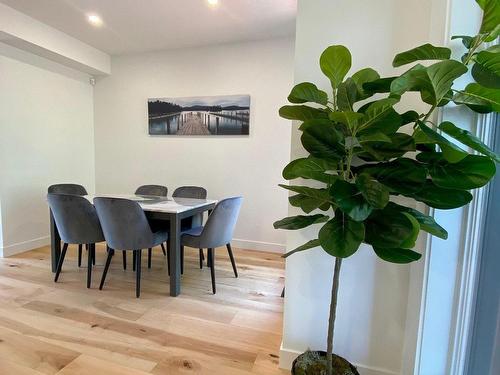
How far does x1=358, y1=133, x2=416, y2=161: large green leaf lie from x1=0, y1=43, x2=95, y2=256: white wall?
403 centimetres

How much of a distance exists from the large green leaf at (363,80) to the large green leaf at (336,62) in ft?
0.27

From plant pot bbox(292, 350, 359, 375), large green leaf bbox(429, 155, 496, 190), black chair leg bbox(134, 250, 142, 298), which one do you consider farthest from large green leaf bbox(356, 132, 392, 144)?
black chair leg bbox(134, 250, 142, 298)

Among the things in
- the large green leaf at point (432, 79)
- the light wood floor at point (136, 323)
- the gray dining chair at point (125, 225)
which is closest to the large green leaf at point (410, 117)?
the large green leaf at point (432, 79)

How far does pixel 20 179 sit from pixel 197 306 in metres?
2.92

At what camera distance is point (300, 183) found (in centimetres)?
147

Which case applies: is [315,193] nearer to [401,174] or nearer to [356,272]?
[401,174]

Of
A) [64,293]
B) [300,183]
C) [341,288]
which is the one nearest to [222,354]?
[341,288]

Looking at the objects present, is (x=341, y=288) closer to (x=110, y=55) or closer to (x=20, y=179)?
(x=20, y=179)

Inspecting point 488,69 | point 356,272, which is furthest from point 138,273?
point 488,69

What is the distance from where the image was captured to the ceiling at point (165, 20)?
8.93 ft

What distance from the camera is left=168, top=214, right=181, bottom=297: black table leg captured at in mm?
2291

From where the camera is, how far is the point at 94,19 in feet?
9.95

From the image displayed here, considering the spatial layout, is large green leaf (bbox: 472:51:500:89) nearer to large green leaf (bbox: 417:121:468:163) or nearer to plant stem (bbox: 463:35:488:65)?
plant stem (bbox: 463:35:488:65)

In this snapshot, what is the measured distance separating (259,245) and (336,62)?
3.06m
